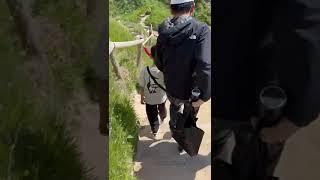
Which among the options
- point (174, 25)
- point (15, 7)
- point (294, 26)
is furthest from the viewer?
point (174, 25)

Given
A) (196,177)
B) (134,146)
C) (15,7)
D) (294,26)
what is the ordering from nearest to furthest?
(294,26)
(15,7)
(196,177)
(134,146)

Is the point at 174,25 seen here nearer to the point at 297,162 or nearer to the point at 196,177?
the point at 196,177

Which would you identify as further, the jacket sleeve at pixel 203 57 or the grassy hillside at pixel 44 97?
the jacket sleeve at pixel 203 57

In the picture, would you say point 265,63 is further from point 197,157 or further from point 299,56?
point 197,157


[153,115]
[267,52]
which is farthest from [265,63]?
[153,115]

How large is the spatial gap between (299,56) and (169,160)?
267 cm

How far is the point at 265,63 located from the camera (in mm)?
1263

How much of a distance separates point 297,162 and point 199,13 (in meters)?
2.44

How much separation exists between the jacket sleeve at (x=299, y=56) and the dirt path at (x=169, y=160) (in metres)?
2.26

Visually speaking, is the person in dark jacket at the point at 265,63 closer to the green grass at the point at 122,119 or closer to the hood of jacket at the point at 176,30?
the green grass at the point at 122,119

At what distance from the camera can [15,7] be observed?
1.33 metres

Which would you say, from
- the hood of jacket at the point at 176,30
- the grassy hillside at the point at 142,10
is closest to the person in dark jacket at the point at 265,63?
the hood of jacket at the point at 176,30

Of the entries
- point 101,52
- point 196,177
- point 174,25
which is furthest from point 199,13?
point 101,52

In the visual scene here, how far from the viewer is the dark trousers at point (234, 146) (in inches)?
51.6
